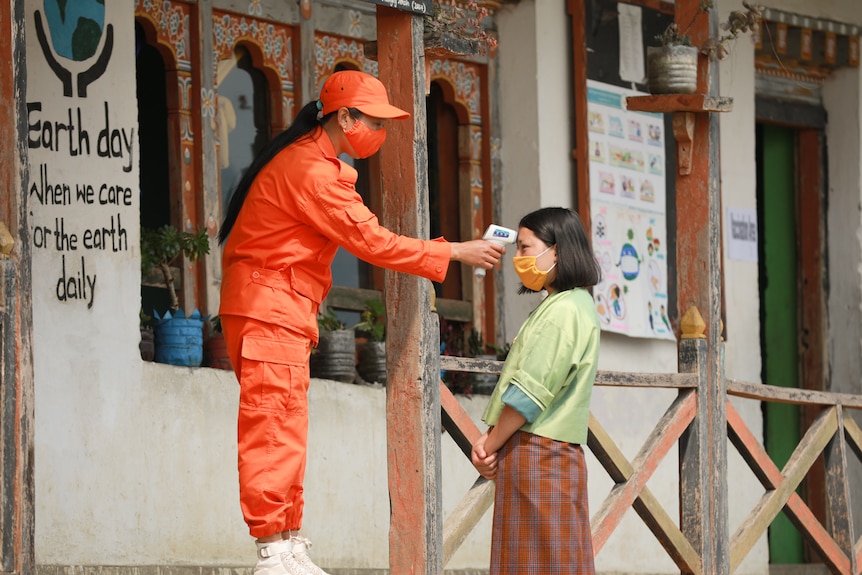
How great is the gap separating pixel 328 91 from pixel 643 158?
399cm

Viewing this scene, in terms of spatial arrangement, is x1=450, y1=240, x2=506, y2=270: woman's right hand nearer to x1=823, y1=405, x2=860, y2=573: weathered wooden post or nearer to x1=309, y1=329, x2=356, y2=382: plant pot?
x1=309, y1=329, x2=356, y2=382: plant pot

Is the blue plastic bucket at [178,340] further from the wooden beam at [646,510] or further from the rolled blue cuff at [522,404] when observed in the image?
the rolled blue cuff at [522,404]

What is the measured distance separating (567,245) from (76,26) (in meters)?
2.81

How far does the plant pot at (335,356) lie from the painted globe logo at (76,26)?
5.85ft

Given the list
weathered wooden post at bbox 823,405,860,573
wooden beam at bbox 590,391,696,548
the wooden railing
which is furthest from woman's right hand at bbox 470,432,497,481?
weathered wooden post at bbox 823,405,860,573

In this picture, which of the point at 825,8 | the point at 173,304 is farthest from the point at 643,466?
the point at 825,8

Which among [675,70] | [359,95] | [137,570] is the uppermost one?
[675,70]

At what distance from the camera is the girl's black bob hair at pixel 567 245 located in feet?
16.9

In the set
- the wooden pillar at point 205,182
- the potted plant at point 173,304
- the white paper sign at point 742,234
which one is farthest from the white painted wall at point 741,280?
the potted plant at point 173,304

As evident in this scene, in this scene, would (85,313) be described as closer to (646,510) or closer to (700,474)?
(646,510)

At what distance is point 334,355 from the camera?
25.7 feet

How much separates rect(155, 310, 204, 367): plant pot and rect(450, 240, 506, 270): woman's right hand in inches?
82.6

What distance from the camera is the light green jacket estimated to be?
16.4ft

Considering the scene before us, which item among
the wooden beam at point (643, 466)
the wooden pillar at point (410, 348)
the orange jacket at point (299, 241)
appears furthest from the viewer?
the wooden beam at point (643, 466)
